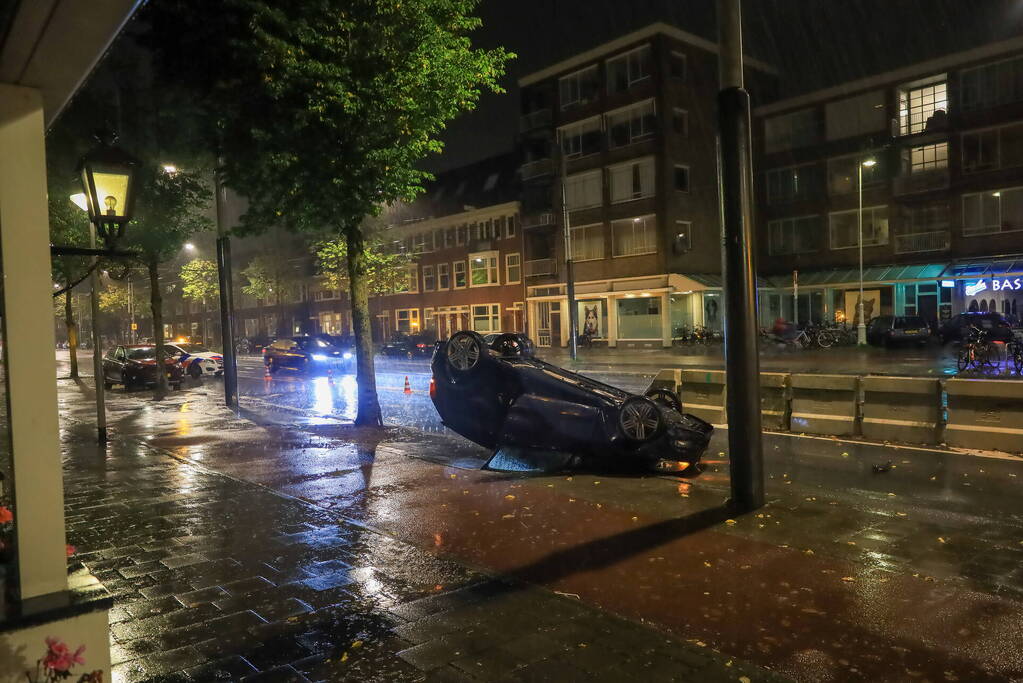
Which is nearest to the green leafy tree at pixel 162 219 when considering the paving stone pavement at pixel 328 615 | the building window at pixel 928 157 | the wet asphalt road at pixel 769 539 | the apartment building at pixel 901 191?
the wet asphalt road at pixel 769 539

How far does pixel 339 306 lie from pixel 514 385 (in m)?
58.4

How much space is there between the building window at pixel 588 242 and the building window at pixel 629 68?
8335mm

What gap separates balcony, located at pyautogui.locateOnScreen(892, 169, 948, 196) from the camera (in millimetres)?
38719

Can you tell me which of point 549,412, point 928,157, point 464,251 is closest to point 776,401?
point 549,412

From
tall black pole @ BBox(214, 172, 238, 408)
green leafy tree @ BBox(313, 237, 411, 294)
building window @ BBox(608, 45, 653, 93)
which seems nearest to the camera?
tall black pole @ BBox(214, 172, 238, 408)

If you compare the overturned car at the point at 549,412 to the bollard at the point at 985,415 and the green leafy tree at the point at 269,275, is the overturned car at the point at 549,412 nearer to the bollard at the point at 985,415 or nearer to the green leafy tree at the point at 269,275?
the bollard at the point at 985,415

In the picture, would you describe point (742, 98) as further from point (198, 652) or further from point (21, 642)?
point (21, 642)

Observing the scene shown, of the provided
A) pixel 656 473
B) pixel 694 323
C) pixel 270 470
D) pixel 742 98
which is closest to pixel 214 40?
pixel 270 470

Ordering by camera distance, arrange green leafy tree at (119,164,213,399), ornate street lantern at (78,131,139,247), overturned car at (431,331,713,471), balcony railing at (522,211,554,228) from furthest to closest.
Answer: balcony railing at (522,211,554,228), green leafy tree at (119,164,213,399), overturned car at (431,331,713,471), ornate street lantern at (78,131,139,247)

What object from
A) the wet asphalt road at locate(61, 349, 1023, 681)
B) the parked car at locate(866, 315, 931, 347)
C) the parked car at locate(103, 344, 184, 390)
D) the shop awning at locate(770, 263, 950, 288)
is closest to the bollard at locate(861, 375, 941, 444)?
the wet asphalt road at locate(61, 349, 1023, 681)

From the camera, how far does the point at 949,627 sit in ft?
14.3

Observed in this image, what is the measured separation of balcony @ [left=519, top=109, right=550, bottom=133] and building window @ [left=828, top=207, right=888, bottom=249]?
61.0 ft

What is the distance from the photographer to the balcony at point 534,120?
48438 mm

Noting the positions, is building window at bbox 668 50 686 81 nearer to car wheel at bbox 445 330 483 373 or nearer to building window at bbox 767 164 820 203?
building window at bbox 767 164 820 203
